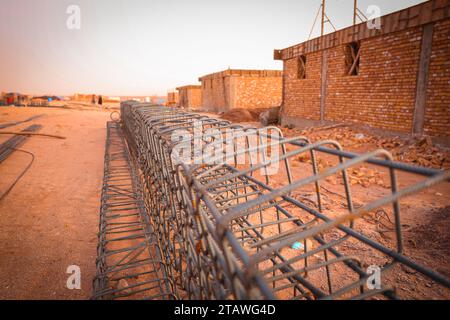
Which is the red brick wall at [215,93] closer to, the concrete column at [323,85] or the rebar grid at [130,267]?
the concrete column at [323,85]

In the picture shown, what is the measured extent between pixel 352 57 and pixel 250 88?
421 inches

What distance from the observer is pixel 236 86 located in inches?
776

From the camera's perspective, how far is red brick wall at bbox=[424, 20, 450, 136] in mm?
6527

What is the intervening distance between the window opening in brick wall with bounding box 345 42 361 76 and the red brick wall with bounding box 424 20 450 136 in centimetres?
286

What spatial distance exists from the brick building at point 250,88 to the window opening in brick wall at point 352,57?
10.5 m

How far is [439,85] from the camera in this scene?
22.0 feet

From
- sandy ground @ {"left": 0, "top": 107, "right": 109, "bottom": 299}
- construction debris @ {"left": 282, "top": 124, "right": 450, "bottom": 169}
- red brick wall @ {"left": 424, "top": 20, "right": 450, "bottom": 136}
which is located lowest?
sandy ground @ {"left": 0, "top": 107, "right": 109, "bottom": 299}

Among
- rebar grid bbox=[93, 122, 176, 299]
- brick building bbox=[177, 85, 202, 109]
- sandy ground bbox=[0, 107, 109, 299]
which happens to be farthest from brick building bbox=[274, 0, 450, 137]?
brick building bbox=[177, 85, 202, 109]

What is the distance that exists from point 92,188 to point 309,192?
14.3 ft

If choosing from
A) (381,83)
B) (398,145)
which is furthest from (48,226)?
(381,83)

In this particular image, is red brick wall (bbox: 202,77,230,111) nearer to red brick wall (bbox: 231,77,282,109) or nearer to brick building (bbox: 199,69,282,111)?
brick building (bbox: 199,69,282,111)

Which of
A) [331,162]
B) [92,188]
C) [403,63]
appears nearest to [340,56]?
[403,63]

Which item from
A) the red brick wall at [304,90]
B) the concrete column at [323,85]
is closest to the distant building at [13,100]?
the red brick wall at [304,90]

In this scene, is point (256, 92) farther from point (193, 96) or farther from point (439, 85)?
point (439, 85)
